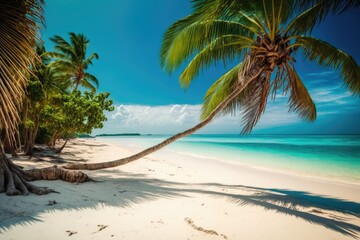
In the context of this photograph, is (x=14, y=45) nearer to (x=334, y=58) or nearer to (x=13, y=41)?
(x=13, y=41)

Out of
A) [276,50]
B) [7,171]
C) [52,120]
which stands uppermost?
[276,50]

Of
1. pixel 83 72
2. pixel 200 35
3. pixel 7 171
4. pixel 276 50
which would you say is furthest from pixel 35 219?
pixel 83 72

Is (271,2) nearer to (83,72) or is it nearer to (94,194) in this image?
(94,194)

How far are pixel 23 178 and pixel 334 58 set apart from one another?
859cm

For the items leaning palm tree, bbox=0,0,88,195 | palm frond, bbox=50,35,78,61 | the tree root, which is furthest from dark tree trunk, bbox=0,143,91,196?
palm frond, bbox=50,35,78,61

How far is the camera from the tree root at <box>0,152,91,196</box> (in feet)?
12.6

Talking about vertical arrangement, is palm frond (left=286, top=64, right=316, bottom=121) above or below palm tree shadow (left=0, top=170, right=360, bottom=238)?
above

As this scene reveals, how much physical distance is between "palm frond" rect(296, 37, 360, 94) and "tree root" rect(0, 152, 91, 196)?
23.4 feet

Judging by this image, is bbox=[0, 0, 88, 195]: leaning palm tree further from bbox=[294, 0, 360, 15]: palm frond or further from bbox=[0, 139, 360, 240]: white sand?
bbox=[294, 0, 360, 15]: palm frond

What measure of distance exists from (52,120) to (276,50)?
10756 millimetres

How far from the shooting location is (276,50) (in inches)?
230

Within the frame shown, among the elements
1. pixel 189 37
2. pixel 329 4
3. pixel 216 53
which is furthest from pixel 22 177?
pixel 329 4

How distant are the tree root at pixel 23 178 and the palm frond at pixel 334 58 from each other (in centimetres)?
713

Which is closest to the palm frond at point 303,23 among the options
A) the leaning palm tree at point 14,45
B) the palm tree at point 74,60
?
the leaning palm tree at point 14,45
